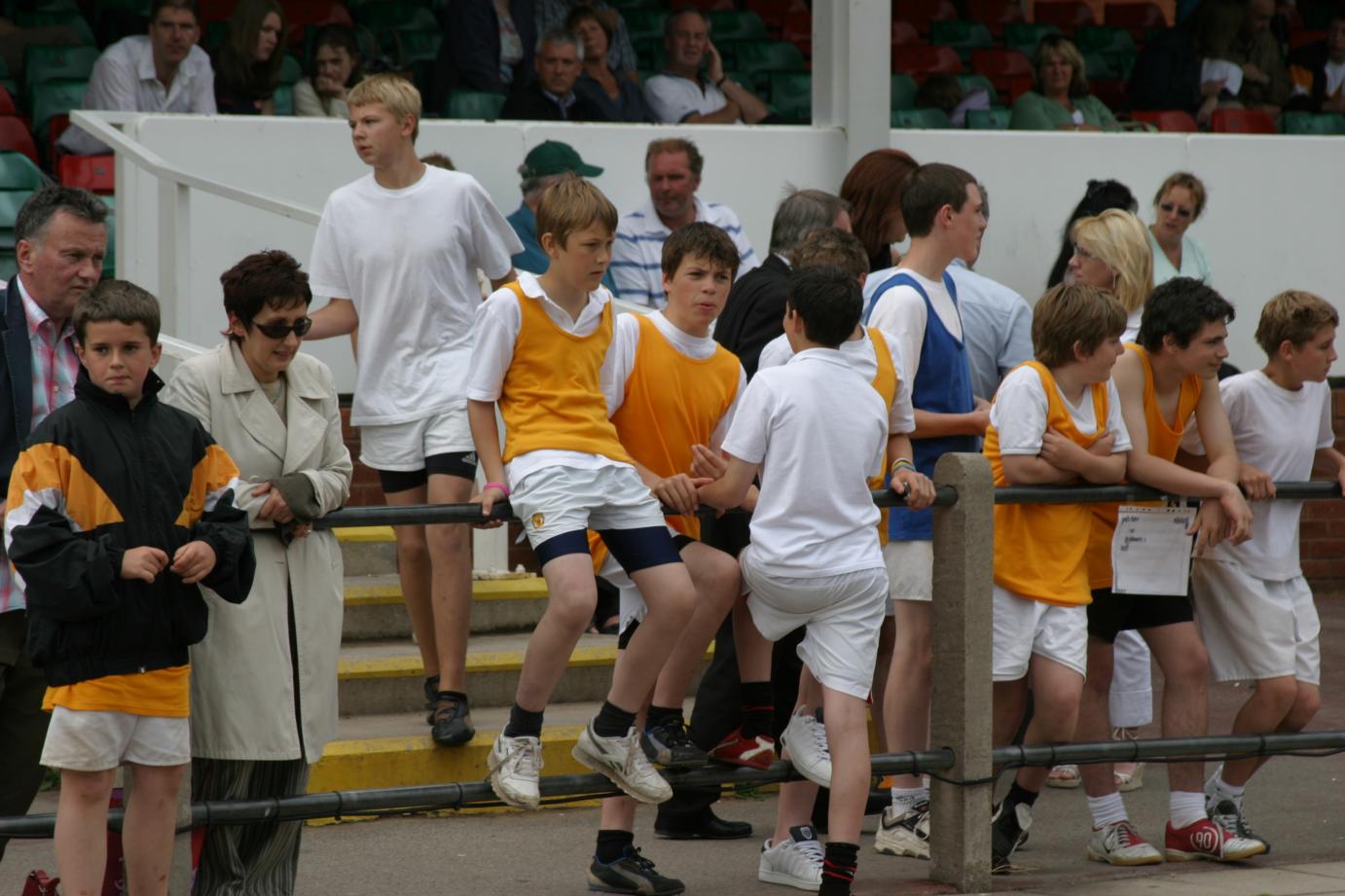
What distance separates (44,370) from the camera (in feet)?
14.4

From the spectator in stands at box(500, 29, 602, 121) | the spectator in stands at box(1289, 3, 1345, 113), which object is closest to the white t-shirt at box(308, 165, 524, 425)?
the spectator in stands at box(500, 29, 602, 121)

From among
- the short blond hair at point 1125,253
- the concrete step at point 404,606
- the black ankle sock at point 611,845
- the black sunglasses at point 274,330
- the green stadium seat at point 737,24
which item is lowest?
the black ankle sock at point 611,845

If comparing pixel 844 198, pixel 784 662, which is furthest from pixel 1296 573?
Answer: pixel 844 198

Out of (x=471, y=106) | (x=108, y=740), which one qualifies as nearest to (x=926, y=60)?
(x=471, y=106)

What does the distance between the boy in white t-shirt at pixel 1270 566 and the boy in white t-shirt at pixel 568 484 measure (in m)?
1.82

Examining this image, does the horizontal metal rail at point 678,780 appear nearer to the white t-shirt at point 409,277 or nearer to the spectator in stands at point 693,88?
the white t-shirt at point 409,277

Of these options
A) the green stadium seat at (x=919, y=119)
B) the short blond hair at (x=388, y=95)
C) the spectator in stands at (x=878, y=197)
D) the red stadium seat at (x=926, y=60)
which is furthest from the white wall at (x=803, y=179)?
the spectator in stands at (x=878, y=197)

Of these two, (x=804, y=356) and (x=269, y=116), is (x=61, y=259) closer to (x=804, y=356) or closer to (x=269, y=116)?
(x=804, y=356)

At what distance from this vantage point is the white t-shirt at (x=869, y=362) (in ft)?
16.3

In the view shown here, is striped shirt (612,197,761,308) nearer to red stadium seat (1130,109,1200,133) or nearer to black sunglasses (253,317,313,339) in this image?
black sunglasses (253,317,313,339)

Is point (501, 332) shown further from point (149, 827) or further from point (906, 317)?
point (149, 827)

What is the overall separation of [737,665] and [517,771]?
4.27 ft

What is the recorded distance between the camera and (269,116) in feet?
29.4

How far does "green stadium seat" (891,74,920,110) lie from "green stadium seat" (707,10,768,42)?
1280mm
